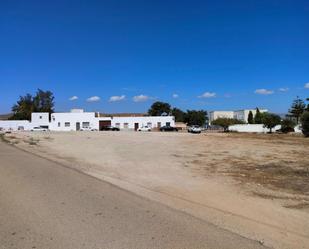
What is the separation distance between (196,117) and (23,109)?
69475 millimetres

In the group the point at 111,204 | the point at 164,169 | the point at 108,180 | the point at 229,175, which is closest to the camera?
the point at 111,204

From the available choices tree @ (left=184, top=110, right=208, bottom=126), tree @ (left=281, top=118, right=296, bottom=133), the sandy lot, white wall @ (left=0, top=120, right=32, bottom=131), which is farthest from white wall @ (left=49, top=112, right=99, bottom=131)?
the sandy lot

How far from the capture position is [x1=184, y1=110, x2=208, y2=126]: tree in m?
152

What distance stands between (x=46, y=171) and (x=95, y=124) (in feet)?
339

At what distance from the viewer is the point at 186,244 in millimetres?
6309

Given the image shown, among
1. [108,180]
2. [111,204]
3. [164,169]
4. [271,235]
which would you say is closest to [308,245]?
[271,235]

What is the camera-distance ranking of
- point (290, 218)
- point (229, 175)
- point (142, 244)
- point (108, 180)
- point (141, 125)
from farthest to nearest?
point (141, 125) → point (229, 175) → point (108, 180) → point (290, 218) → point (142, 244)

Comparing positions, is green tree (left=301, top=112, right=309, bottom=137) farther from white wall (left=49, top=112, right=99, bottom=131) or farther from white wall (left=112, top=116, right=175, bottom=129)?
white wall (left=49, top=112, right=99, bottom=131)

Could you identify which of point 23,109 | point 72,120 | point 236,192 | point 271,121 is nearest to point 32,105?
point 23,109

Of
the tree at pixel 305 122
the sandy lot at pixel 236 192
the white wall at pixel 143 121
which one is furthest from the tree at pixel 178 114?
the sandy lot at pixel 236 192

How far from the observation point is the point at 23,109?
163 metres

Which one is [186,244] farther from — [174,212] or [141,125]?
[141,125]

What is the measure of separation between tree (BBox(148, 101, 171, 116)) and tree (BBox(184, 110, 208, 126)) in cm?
1249

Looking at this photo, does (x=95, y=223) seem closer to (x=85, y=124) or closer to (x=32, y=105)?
(x=85, y=124)
